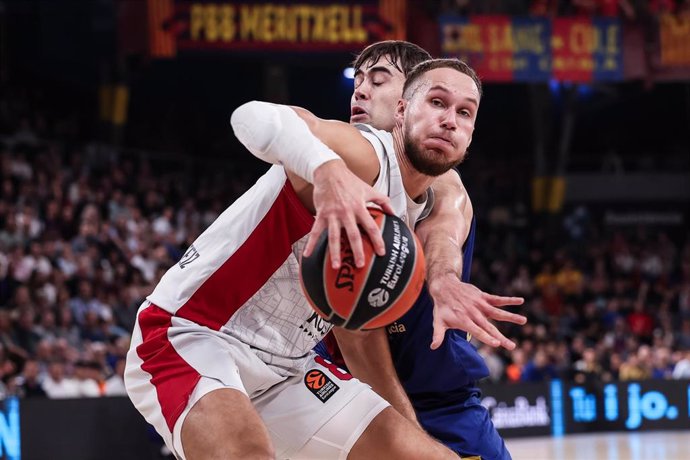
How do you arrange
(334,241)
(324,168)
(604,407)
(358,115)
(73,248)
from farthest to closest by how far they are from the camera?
(604,407)
(73,248)
(358,115)
(324,168)
(334,241)

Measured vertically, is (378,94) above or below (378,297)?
above

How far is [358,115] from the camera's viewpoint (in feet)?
16.3

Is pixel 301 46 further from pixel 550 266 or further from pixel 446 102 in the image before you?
pixel 446 102

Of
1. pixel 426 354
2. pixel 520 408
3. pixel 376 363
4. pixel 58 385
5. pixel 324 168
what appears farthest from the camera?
pixel 520 408

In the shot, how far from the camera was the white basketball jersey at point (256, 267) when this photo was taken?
3979 mm

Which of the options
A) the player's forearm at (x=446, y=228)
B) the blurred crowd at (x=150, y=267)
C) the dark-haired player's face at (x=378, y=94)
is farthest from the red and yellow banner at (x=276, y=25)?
the player's forearm at (x=446, y=228)

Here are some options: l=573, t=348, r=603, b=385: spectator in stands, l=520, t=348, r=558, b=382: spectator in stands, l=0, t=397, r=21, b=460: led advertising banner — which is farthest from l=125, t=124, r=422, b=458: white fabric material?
l=520, t=348, r=558, b=382: spectator in stands

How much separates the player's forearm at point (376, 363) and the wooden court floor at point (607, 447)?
7202 millimetres

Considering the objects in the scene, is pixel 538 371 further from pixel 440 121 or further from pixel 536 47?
pixel 440 121

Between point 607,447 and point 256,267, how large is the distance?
10.1 metres

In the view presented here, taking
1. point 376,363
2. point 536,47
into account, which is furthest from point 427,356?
point 536,47

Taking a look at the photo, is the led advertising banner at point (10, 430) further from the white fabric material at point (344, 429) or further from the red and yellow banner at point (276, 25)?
the red and yellow banner at point (276, 25)

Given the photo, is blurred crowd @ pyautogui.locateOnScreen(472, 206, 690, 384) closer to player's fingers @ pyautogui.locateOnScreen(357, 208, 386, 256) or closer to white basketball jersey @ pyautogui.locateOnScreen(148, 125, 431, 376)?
white basketball jersey @ pyautogui.locateOnScreen(148, 125, 431, 376)

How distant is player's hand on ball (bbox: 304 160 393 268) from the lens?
3381 mm
